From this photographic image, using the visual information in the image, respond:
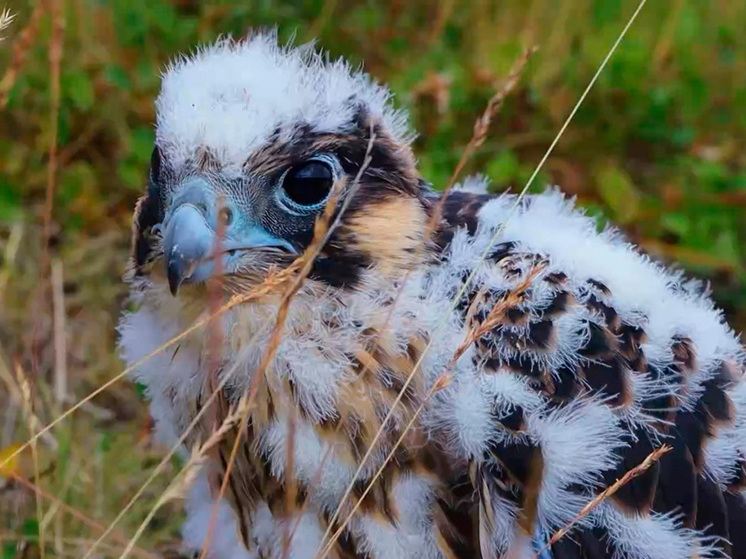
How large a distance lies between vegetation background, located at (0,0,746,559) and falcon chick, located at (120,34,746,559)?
1.06 metres

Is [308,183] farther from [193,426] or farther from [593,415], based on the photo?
[593,415]

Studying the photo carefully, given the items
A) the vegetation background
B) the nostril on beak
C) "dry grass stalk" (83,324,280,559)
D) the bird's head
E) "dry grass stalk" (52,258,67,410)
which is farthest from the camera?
the vegetation background

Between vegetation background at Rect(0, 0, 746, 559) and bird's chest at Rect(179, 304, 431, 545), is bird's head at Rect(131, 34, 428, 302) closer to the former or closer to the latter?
bird's chest at Rect(179, 304, 431, 545)

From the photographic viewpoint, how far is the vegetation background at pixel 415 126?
3.53 m

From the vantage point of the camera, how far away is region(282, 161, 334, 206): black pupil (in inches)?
77.5

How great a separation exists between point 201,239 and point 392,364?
1.44ft

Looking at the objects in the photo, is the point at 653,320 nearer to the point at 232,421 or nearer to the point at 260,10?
the point at 232,421

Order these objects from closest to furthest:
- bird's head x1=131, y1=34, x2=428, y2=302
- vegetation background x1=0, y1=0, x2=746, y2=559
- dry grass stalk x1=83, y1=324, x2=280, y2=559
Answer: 1. dry grass stalk x1=83, y1=324, x2=280, y2=559
2. bird's head x1=131, y1=34, x2=428, y2=302
3. vegetation background x1=0, y1=0, x2=746, y2=559

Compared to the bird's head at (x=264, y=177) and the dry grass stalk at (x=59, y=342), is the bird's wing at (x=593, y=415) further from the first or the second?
the dry grass stalk at (x=59, y=342)

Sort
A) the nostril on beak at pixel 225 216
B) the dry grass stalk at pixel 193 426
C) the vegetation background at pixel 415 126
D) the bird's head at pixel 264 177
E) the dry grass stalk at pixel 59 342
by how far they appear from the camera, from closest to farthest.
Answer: the dry grass stalk at pixel 193 426 < the nostril on beak at pixel 225 216 < the bird's head at pixel 264 177 < the dry grass stalk at pixel 59 342 < the vegetation background at pixel 415 126

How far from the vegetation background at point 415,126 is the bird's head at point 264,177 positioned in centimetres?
119

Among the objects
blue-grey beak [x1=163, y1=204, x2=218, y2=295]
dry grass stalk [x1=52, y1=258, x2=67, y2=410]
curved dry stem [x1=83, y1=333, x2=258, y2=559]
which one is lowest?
dry grass stalk [x1=52, y1=258, x2=67, y2=410]

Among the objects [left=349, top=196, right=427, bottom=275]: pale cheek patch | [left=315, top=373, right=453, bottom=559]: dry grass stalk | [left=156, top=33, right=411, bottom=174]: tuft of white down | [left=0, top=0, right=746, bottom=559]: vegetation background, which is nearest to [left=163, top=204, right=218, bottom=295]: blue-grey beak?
[left=156, top=33, right=411, bottom=174]: tuft of white down

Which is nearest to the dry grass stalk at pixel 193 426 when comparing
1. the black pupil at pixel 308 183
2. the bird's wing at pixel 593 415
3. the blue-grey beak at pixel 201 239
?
the blue-grey beak at pixel 201 239
